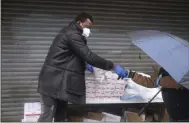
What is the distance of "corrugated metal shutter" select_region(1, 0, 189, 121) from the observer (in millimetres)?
5250

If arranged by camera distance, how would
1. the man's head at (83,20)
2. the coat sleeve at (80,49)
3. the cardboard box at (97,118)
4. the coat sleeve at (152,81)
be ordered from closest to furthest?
the coat sleeve at (152,81) → the coat sleeve at (80,49) → the man's head at (83,20) → the cardboard box at (97,118)

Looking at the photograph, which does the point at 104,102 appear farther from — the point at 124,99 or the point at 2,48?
the point at 2,48

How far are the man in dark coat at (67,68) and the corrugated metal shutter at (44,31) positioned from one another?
94 centimetres

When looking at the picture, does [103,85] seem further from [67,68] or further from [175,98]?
[175,98]

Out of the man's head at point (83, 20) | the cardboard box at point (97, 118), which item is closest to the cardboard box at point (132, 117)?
the cardboard box at point (97, 118)

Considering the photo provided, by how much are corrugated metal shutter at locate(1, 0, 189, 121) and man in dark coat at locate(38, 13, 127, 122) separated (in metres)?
0.94

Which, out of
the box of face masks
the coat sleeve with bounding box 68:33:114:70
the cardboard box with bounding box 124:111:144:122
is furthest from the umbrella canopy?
the cardboard box with bounding box 124:111:144:122

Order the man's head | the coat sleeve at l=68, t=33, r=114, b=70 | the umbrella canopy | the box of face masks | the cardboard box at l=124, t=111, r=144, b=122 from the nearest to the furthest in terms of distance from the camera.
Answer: the umbrella canopy → the coat sleeve at l=68, t=33, r=114, b=70 → the man's head → the cardboard box at l=124, t=111, r=144, b=122 → the box of face masks

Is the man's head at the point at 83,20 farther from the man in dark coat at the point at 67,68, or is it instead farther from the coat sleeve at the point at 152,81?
the coat sleeve at the point at 152,81

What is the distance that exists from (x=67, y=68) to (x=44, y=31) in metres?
1.22

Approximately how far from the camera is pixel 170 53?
3588mm

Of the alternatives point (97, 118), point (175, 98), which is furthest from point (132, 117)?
point (175, 98)

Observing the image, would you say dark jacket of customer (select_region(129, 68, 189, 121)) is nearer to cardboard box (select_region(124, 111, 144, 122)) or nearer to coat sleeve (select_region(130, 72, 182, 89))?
coat sleeve (select_region(130, 72, 182, 89))

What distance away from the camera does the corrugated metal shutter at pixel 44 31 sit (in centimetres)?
525
